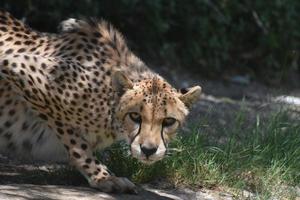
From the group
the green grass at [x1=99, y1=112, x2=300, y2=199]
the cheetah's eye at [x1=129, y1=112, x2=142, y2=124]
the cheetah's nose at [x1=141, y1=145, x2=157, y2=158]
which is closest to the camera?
the cheetah's nose at [x1=141, y1=145, x2=157, y2=158]

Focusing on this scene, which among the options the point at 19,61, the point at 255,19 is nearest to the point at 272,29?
the point at 255,19

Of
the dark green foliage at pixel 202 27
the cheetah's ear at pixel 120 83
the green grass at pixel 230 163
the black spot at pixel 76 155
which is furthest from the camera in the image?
the dark green foliage at pixel 202 27

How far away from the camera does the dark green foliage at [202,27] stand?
8039 millimetres

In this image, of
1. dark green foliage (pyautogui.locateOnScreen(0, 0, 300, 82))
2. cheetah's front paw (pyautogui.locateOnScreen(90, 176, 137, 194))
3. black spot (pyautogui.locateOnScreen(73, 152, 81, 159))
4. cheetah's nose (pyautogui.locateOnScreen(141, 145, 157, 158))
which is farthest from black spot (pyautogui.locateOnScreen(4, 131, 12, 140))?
dark green foliage (pyautogui.locateOnScreen(0, 0, 300, 82))

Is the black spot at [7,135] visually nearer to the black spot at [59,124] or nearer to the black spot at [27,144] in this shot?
the black spot at [27,144]

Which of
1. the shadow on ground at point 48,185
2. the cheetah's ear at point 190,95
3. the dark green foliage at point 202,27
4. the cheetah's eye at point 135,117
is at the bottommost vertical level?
the shadow on ground at point 48,185

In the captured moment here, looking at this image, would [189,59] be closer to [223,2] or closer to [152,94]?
[223,2]

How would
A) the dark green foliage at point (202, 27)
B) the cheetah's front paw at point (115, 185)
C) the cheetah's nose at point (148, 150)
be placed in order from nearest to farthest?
the cheetah's nose at point (148, 150), the cheetah's front paw at point (115, 185), the dark green foliage at point (202, 27)

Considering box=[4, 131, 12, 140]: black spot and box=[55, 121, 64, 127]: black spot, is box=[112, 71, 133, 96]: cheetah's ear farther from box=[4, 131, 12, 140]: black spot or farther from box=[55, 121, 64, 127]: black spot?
box=[4, 131, 12, 140]: black spot

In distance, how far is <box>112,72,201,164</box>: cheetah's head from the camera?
4.11m

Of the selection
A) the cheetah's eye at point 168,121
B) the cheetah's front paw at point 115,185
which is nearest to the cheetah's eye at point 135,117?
the cheetah's eye at point 168,121

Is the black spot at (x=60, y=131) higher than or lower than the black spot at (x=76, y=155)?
higher

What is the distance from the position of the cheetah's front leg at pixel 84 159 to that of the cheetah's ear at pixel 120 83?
1.31ft

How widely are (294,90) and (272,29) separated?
855mm
